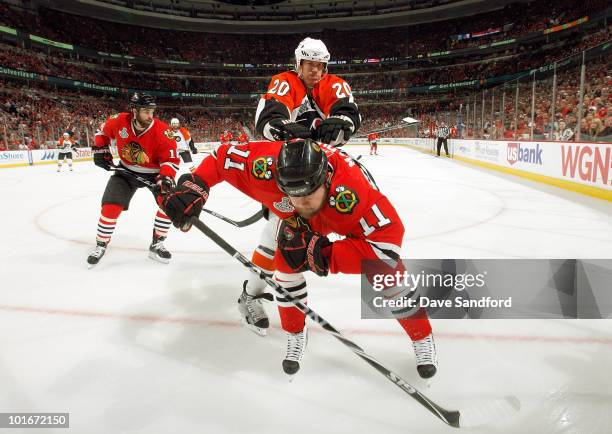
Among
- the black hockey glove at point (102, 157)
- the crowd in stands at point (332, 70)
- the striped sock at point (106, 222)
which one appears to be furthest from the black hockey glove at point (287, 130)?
the crowd in stands at point (332, 70)

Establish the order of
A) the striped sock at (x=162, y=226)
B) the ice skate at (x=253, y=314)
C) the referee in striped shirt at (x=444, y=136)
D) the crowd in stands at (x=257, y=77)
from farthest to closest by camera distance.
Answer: the crowd in stands at (x=257, y=77), the referee in striped shirt at (x=444, y=136), the striped sock at (x=162, y=226), the ice skate at (x=253, y=314)

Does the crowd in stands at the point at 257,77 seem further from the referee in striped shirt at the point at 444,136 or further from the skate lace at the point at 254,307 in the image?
the skate lace at the point at 254,307

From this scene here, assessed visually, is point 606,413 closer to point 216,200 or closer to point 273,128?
point 273,128

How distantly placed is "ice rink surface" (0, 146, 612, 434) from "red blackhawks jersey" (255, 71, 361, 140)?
45.2 inches

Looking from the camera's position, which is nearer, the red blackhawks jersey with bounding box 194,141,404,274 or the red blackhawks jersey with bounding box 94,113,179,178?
the red blackhawks jersey with bounding box 194,141,404,274

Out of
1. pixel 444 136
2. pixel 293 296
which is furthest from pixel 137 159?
pixel 444 136

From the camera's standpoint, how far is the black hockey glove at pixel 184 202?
1852 mm

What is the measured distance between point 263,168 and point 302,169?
0.42m

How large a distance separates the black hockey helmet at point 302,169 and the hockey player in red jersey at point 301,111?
0.54 meters

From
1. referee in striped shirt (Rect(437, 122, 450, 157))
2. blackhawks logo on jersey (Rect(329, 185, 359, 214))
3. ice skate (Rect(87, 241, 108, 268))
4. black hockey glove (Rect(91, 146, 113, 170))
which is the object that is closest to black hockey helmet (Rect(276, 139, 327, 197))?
blackhawks logo on jersey (Rect(329, 185, 359, 214))

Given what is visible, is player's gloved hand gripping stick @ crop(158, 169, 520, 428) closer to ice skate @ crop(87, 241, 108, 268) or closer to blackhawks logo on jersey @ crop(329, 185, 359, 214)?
blackhawks logo on jersey @ crop(329, 185, 359, 214)

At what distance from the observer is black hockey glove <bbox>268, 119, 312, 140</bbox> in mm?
1968

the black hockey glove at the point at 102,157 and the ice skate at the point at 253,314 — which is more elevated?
the black hockey glove at the point at 102,157

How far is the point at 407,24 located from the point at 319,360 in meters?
40.6
